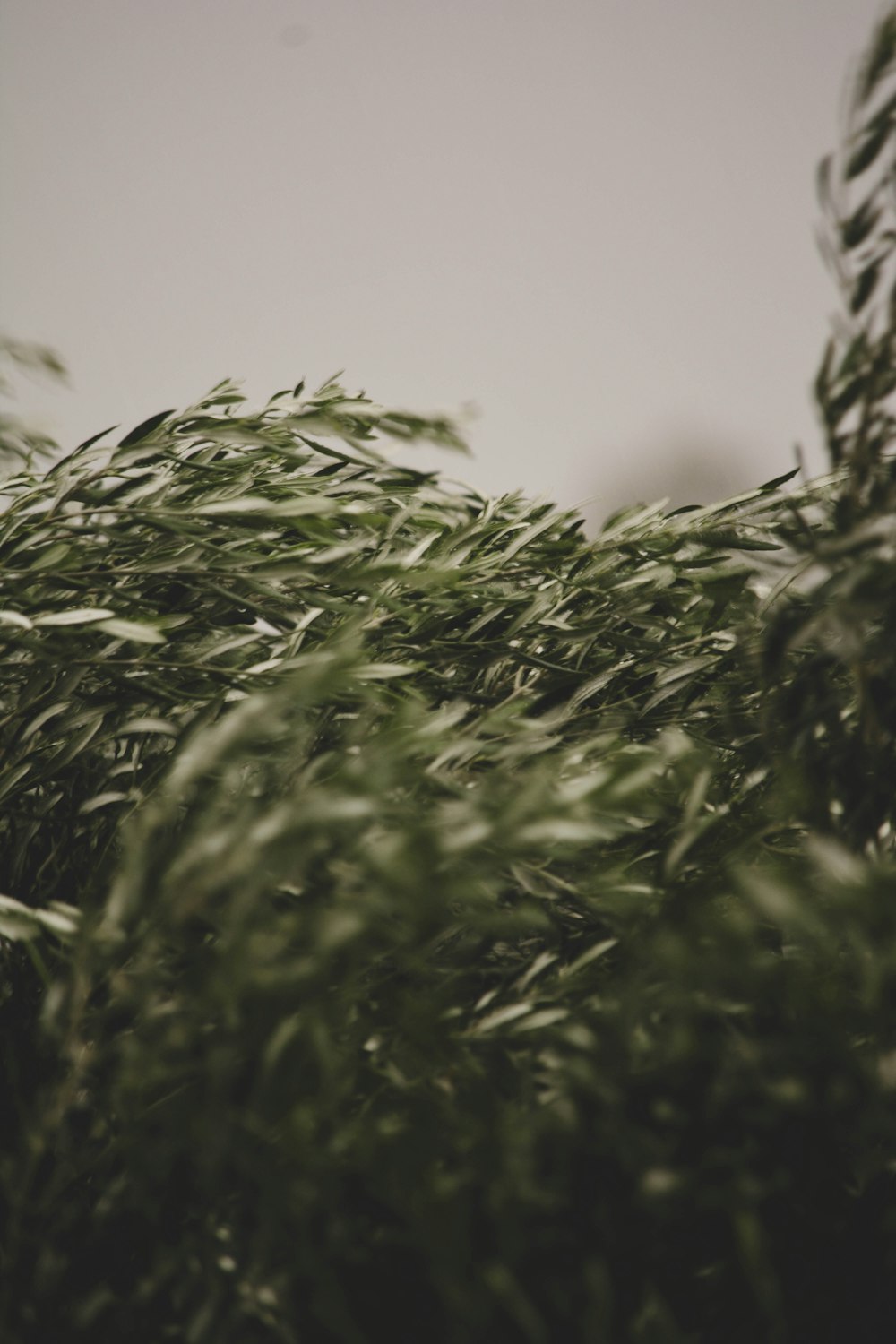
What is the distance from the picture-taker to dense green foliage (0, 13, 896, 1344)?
0.93m

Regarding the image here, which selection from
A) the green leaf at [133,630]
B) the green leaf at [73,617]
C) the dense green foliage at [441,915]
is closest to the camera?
the dense green foliage at [441,915]

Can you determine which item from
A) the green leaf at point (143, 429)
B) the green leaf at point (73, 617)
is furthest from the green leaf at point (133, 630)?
the green leaf at point (143, 429)

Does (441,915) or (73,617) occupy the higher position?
(73,617)

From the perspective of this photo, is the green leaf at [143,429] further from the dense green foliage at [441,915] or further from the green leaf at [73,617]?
the green leaf at [73,617]

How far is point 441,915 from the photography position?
1.19 meters

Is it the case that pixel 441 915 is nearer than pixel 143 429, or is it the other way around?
pixel 441 915

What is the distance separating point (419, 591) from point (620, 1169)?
1.12 m

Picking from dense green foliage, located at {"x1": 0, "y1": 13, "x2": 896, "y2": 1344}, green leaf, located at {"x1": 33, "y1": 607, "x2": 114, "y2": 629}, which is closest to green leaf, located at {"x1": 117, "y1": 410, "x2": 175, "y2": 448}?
dense green foliage, located at {"x1": 0, "y1": 13, "x2": 896, "y2": 1344}

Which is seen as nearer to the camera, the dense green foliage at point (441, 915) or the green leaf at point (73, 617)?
the dense green foliage at point (441, 915)

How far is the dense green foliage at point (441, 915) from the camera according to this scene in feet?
3.06

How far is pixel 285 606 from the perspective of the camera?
5.77ft

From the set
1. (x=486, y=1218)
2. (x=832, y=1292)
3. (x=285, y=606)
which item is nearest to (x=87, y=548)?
(x=285, y=606)

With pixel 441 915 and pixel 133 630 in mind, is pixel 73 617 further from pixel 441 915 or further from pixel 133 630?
pixel 441 915

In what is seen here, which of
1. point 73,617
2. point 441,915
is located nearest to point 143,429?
point 73,617
